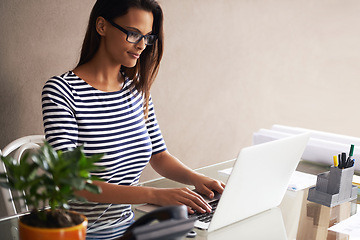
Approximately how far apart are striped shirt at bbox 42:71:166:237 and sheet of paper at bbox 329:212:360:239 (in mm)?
599

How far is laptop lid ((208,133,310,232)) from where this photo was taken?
126 centimetres

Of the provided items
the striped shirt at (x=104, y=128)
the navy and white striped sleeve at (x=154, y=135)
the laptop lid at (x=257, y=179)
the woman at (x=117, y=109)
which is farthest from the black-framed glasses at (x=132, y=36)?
the laptop lid at (x=257, y=179)

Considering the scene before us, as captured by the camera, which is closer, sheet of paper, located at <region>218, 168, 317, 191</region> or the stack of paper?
sheet of paper, located at <region>218, 168, 317, 191</region>

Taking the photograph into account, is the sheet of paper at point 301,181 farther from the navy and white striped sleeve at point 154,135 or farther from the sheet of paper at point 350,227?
the navy and white striped sleeve at point 154,135

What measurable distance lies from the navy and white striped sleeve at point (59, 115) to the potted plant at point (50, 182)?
64 cm

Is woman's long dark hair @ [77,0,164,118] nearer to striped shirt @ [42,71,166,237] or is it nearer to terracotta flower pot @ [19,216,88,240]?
striped shirt @ [42,71,166,237]

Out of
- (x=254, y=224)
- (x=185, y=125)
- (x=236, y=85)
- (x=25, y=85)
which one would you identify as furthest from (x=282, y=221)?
(x=236, y=85)

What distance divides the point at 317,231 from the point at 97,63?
95cm

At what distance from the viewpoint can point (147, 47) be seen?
1873 mm

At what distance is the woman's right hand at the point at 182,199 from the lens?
4.60ft

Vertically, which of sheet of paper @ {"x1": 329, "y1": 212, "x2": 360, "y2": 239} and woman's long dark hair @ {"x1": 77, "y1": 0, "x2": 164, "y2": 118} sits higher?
woman's long dark hair @ {"x1": 77, "y1": 0, "x2": 164, "y2": 118}

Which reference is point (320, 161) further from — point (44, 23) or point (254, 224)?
point (44, 23)

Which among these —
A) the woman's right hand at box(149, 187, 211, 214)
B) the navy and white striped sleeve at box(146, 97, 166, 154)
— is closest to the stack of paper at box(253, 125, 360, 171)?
the navy and white striped sleeve at box(146, 97, 166, 154)

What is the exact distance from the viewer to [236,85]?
3682mm
